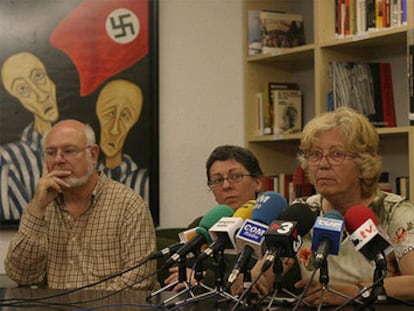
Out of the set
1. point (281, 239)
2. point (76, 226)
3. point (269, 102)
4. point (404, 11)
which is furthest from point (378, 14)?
point (281, 239)

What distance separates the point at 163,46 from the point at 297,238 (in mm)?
2626

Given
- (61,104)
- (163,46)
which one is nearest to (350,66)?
(163,46)

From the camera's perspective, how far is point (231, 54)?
4531 millimetres

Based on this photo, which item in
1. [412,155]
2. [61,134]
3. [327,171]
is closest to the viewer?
[327,171]

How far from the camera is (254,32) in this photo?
4496mm

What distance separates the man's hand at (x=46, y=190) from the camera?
9.71 feet

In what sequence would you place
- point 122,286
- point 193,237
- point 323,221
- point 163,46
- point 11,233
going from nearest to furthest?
point 323,221 < point 193,237 < point 122,286 < point 11,233 < point 163,46

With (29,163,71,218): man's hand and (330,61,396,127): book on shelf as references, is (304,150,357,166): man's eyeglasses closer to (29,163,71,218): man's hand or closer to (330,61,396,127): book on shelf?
(29,163,71,218): man's hand

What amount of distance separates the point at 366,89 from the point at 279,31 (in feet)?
2.46

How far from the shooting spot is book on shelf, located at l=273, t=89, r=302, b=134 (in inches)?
172

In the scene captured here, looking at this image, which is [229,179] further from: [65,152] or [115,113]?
[115,113]

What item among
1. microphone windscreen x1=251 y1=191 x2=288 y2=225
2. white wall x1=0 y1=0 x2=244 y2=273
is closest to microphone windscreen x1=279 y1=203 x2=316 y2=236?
microphone windscreen x1=251 y1=191 x2=288 y2=225

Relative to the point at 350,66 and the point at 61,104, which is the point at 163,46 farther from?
the point at 350,66

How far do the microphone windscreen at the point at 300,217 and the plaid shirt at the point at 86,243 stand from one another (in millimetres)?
1037
